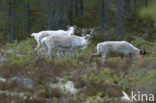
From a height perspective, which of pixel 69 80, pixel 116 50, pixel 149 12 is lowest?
pixel 69 80

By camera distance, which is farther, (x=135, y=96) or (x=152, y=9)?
(x=135, y=96)

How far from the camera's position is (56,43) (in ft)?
48.3

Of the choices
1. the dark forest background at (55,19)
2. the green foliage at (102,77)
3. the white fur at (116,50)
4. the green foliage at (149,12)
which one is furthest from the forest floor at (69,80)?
the dark forest background at (55,19)

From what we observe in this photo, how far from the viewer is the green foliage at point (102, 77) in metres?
9.62

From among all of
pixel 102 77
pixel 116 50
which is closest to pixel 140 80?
pixel 102 77

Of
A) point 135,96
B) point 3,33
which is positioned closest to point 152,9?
point 135,96

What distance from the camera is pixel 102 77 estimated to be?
9.94 meters

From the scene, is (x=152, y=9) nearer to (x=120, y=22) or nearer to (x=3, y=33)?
(x=120, y=22)

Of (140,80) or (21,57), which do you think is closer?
(140,80)

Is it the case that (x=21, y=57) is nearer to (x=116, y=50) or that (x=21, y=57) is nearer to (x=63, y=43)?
(x=63, y=43)

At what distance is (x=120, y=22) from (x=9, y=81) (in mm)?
20721

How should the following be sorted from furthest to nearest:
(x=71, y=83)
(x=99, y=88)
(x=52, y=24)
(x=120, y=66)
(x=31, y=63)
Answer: (x=52, y=24) < (x=31, y=63) < (x=120, y=66) < (x=71, y=83) < (x=99, y=88)

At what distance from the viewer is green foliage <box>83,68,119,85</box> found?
962 centimetres

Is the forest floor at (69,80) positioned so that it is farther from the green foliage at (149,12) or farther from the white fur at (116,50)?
the green foliage at (149,12)
